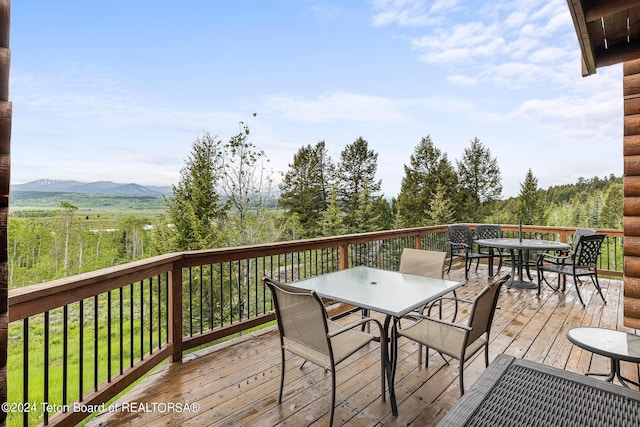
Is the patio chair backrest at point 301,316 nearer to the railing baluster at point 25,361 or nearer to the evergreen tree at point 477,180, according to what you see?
the railing baluster at point 25,361

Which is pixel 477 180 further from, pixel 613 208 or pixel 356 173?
pixel 356 173

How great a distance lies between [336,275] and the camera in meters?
3.07

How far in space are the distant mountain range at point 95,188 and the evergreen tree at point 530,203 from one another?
21.6 meters

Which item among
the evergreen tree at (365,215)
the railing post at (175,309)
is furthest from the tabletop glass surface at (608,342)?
the evergreen tree at (365,215)

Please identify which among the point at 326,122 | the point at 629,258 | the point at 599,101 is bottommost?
the point at 629,258

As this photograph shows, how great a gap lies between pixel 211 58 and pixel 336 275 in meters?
13.3

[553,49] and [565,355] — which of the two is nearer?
[565,355]

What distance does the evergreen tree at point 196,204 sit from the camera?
42.7ft

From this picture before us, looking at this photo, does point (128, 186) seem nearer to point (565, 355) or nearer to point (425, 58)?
point (425, 58)

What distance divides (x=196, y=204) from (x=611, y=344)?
1359 centimetres

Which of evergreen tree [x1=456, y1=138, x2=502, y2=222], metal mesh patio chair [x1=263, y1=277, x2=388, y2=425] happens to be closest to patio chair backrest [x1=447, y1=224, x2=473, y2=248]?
metal mesh patio chair [x1=263, y1=277, x2=388, y2=425]

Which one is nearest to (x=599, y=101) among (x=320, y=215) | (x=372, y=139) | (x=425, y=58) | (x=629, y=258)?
(x=425, y=58)

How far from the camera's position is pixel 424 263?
130 inches

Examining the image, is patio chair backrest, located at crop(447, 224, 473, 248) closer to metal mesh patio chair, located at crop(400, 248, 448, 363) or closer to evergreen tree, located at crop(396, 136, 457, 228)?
metal mesh patio chair, located at crop(400, 248, 448, 363)
